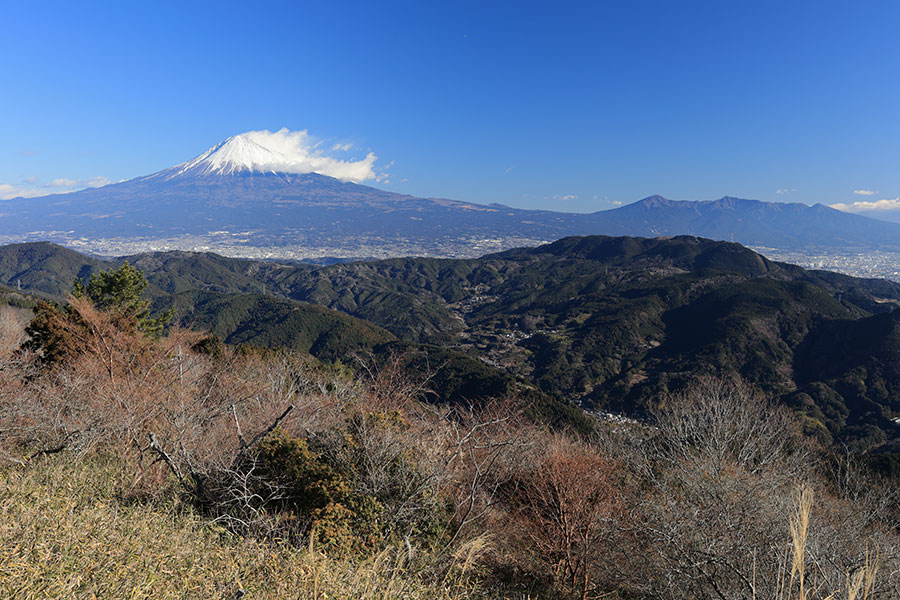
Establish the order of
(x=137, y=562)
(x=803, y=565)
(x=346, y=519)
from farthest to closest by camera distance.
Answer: (x=346, y=519)
(x=137, y=562)
(x=803, y=565)

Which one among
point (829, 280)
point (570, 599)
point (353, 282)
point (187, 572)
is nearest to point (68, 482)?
point (187, 572)

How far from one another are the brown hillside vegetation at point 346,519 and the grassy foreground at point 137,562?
0.7 inches

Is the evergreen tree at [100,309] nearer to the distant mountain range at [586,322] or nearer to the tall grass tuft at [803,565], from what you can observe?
the distant mountain range at [586,322]

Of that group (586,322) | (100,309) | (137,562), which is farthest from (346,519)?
(586,322)

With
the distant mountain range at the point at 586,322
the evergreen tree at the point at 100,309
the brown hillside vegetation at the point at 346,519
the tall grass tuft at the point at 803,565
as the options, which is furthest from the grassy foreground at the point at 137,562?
the distant mountain range at the point at 586,322

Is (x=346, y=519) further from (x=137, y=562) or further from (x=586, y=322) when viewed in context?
(x=586, y=322)

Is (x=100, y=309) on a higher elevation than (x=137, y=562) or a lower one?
lower

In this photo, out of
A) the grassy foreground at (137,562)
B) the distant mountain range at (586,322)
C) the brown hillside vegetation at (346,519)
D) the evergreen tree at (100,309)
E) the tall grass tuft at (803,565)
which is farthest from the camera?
the distant mountain range at (586,322)

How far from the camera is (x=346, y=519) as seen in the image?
5598 mm

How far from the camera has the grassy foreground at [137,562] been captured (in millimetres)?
2705

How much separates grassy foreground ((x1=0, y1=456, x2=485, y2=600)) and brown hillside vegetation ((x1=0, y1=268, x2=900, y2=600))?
2 centimetres

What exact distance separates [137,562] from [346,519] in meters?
2.76

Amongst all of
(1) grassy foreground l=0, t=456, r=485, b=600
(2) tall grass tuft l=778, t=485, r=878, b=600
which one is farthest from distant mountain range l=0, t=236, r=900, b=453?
(2) tall grass tuft l=778, t=485, r=878, b=600

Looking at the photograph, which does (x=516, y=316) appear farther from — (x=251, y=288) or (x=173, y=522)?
(x=173, y=522)
